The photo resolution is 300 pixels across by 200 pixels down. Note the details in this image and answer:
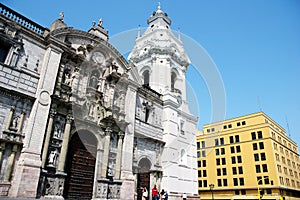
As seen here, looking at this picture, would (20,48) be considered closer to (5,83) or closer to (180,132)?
(5,83)

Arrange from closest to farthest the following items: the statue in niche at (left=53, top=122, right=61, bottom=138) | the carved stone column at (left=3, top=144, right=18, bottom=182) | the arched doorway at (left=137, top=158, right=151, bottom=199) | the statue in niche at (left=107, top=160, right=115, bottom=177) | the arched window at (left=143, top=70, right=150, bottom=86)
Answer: the carved stone column at (left=3, top=144, right=18, bottom=182), the statue in niche at (left=53, top=122, right=61, bottom=138), the statue in niche at (left=107, top=160, right=115, bottom=177), the arched doorway at (left=137, top=158, right=151, bottom=199), the arched window at (left=143, top=70, right=150, bottom=86)

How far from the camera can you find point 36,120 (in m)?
14.4

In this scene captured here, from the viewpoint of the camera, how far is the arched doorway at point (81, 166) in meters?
15.7

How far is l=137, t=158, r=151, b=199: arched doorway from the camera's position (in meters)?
20.6

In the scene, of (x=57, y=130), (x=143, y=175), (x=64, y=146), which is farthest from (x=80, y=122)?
(x=143, y=175)

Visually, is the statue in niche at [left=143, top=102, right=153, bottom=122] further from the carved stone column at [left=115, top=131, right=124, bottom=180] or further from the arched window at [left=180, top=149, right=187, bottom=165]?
the arched window at [left=180, top=149, right=187, bottom=165]

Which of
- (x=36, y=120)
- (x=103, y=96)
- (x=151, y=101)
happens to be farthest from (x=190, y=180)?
(x=36, y=120)

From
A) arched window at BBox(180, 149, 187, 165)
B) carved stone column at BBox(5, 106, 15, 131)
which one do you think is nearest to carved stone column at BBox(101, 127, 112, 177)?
carved stone column at BBox(5, 106, 15, 131)

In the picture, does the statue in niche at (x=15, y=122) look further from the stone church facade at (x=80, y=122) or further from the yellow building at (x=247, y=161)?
the yellow building at (x=247, y=161)

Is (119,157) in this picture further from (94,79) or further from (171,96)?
(171,96)

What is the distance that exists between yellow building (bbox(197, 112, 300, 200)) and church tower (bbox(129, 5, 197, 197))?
18.4 meters

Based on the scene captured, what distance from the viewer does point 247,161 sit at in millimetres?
45312

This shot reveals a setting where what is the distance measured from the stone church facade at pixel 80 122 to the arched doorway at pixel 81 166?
0.07 meters

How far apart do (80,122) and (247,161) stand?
39.2 m
